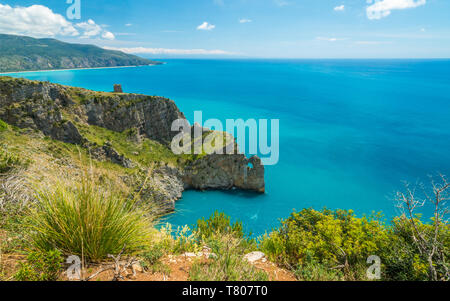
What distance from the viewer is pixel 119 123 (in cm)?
4497

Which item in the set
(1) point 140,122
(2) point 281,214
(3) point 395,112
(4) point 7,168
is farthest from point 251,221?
(3) point 395,112

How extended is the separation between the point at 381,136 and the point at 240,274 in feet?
286

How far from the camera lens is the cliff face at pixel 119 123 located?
3500cm

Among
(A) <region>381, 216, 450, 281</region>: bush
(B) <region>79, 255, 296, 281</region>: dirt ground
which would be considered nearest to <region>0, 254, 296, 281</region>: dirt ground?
(B) <region>79, 255, 296, 281</region>: dirt ground

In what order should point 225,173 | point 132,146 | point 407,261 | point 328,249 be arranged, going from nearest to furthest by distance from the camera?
point 407,261 < point 328,249 < point 132,146 < point 225,173

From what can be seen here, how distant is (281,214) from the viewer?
42.1 metres

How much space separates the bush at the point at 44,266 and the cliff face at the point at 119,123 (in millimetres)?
29632

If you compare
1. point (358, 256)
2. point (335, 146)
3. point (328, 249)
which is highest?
point (358, 256)

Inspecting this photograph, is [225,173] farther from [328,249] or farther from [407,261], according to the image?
[407,261]

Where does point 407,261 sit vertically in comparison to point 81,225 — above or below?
below

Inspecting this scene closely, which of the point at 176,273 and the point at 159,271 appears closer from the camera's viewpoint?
the point at 159,271

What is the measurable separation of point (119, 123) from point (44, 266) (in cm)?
4628

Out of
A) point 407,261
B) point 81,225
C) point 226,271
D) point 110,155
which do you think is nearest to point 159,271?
point 226,271
